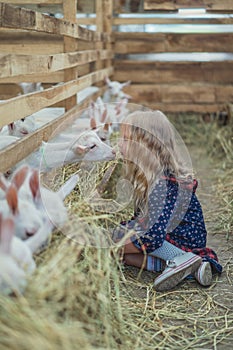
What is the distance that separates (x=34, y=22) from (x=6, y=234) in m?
1.65

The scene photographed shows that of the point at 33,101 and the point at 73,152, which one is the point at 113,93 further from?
the point at 33,101

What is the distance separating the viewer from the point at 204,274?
2.89 metres

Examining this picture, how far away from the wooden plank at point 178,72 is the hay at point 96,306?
4.77 metres

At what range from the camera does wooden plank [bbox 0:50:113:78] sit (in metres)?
2.65

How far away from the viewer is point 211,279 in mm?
2969

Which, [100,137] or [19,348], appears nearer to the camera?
[19,348]

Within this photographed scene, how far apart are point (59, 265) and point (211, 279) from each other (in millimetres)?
1206

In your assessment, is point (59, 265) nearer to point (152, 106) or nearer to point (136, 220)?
point (136, 220)

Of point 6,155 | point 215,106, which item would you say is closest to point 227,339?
point 6,155

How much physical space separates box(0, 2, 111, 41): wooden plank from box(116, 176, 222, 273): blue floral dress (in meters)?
1.05

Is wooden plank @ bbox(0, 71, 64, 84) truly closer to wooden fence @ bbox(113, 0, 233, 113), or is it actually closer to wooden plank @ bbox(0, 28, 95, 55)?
wooden plank @ bbox(0, 28, 95, 55)

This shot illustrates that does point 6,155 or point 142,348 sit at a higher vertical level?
point 6,155

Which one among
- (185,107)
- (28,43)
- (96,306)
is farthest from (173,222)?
(185,107)

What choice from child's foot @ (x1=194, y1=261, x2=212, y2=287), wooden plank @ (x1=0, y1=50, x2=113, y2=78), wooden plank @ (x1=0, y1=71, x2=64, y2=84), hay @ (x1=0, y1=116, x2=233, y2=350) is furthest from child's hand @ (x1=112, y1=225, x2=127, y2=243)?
wooden plank @ (x1=0, y1=71, x2=64, y2=84)
